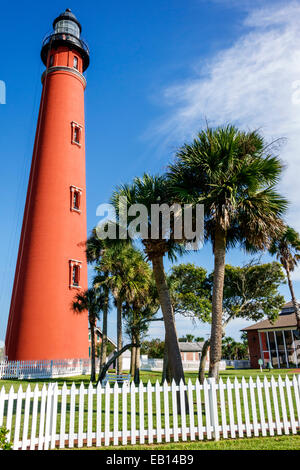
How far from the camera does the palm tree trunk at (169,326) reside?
32.2 ft

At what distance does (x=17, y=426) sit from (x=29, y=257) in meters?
16.1

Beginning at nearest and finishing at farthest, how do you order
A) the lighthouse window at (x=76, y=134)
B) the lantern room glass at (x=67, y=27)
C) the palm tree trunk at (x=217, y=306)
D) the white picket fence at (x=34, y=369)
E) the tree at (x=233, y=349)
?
the palm tree trunk at (x=217, y=306) → the white picket fence at (x=34, y=369) → the lighthouse window at (x=76, y=134) → the lantern room glass at (x=67, y=27) → the tree at (x=233, y=349)

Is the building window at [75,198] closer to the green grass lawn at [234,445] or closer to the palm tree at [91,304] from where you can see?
the palm tree at [91,304]

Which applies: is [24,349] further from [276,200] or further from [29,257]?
[276,200]

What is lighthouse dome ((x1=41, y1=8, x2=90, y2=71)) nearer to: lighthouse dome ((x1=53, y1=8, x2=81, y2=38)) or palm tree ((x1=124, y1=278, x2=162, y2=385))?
lighthouse dome ((x1=53, y1=8, x2=81, y2=38))

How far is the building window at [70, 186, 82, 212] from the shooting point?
22906 millimetres

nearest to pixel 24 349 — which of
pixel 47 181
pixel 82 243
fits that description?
pixel 82 243

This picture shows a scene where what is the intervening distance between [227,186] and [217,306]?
335cm

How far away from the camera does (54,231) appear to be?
70.9 feet

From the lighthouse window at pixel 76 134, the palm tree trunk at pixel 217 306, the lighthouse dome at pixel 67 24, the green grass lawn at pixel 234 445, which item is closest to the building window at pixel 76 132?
the lighthouse window at pixel 76 134

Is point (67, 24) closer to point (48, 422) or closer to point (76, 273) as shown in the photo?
point (76, 273)

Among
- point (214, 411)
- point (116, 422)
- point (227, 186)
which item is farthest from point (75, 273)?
point (214, 411)

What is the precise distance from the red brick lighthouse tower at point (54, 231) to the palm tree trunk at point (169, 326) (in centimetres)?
1175

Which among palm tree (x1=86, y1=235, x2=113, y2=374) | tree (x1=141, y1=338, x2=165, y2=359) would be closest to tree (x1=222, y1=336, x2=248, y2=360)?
tree (x1=141, y1=338, x2=165, y2=359)
